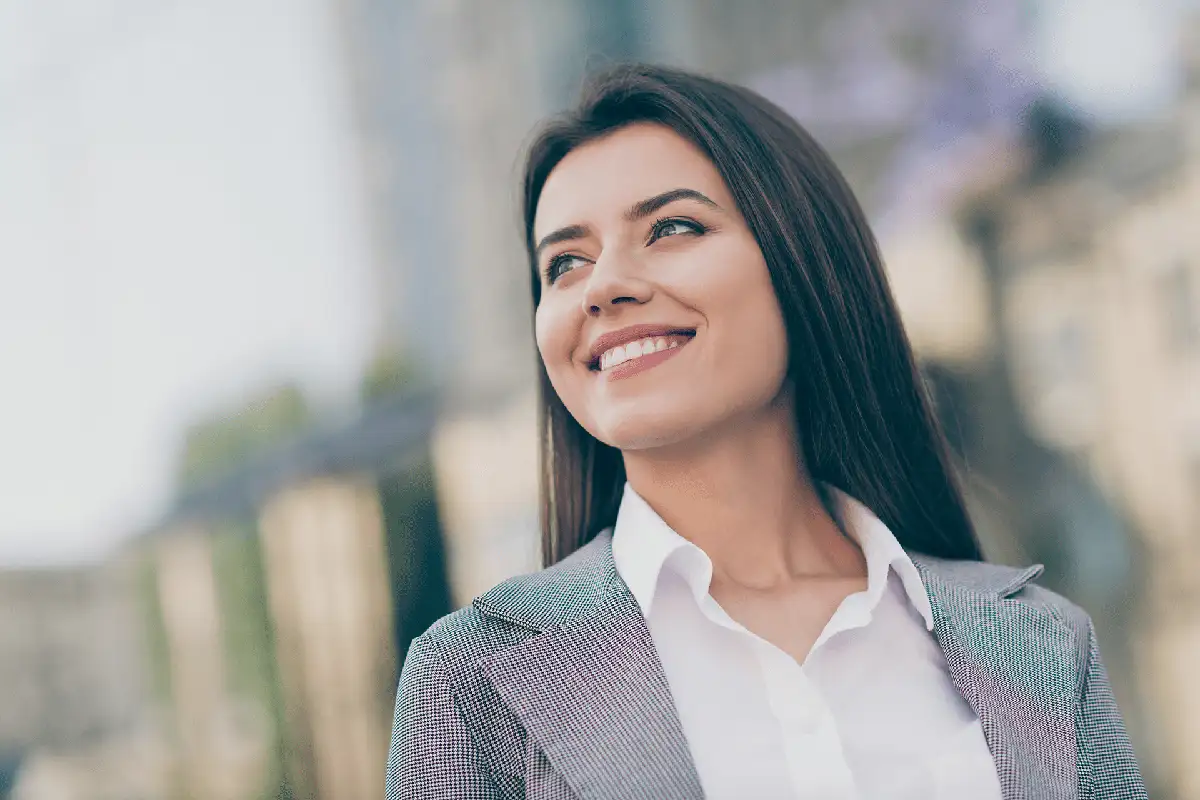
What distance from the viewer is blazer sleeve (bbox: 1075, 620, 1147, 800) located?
165 cm

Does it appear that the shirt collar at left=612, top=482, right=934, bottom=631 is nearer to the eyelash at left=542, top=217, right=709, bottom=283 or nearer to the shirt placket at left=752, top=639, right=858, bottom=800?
the shirt placket at left=752, top=639, right=858, bottom=800

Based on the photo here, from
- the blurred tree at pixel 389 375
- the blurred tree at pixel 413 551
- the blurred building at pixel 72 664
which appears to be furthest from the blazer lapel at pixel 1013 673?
the blurred building at pixel 72 664

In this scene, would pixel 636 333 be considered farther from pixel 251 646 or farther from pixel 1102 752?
pixel 251 646

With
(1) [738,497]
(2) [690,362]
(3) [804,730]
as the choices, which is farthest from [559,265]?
(3) [804,730]

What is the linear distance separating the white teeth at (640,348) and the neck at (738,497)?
0.15 m

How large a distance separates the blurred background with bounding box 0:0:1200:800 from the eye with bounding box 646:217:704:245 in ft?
5.73

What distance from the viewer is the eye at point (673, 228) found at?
5.28ft

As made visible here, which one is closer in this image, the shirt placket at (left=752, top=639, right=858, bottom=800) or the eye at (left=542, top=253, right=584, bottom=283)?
the shirt placket at (left=752, top=639, right=858, bottom=800)

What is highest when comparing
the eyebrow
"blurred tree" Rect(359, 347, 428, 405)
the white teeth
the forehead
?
the forehead

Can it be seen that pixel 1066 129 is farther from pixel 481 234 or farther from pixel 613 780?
pixel 613 780

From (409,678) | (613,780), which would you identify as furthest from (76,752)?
(613,780)

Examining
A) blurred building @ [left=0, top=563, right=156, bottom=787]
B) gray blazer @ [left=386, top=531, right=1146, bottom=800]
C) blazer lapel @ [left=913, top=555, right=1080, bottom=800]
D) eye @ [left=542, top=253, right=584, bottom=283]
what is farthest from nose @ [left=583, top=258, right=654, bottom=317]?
blurred building @ [left=0, top=563, right=156, bottom=787]

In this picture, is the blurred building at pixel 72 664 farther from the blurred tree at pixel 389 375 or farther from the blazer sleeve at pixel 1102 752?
the blazer sleeve at pixel 1102 752

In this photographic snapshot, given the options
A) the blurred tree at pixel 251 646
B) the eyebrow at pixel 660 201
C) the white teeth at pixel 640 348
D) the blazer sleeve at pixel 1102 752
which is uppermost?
the eyebrow at pixel 660 201
